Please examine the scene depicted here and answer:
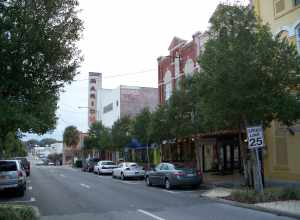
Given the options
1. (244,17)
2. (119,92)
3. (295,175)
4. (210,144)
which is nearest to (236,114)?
(244,17)

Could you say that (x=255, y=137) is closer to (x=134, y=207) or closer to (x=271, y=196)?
(x=271, y=196)

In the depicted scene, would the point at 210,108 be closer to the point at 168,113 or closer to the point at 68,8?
the point at 68,8

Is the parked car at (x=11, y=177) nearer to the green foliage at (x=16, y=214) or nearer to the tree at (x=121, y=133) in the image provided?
the green foliage at (x=16, y=214)

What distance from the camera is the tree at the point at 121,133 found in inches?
1697

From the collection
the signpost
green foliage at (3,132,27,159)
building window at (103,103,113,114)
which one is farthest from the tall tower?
the signpost

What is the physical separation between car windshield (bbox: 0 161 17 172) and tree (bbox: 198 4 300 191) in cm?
907

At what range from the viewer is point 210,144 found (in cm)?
3397

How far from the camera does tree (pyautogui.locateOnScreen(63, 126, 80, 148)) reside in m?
94.7

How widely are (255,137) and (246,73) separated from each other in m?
2.41

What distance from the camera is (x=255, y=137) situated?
15719 mm

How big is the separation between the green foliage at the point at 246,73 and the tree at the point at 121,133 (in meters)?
25.7

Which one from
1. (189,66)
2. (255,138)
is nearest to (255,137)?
(255,138)

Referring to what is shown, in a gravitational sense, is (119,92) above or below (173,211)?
above

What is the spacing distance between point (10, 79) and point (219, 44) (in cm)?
837
